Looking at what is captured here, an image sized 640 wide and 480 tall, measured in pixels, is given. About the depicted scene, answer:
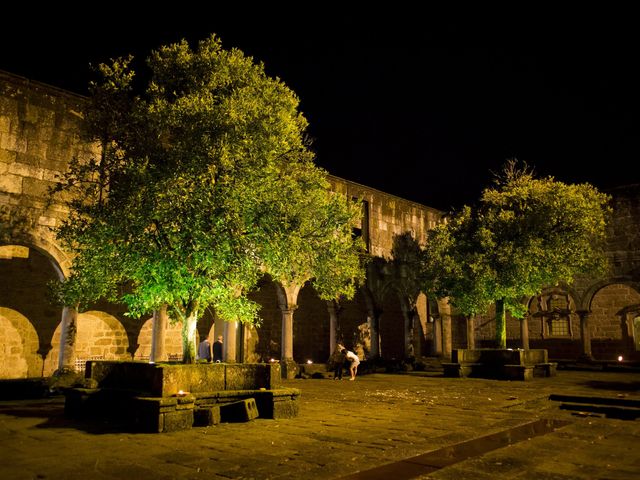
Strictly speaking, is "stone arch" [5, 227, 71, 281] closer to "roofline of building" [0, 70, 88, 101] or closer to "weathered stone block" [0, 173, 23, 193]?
"weathered stone block" [0, 173, 23, 193]

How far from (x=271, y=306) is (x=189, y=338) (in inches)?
513

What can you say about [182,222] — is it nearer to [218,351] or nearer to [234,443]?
[234,443]

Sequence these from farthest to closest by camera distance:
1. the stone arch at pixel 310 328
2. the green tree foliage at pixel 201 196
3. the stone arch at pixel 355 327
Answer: the stone arch at pixel 355 327
the stone arch at pixel 310 328
the green tree foliage at pixel 201 196

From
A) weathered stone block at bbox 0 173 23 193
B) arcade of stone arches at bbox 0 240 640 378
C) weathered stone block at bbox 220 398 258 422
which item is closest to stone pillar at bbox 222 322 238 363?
arcade of stone arches at bbox 0 240 640 378

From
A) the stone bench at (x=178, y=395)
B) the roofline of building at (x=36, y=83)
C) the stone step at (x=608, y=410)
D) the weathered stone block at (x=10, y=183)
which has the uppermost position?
the roofline of building at (x=36, y=83)

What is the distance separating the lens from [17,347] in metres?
16.1

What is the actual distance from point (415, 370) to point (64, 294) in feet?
48.1

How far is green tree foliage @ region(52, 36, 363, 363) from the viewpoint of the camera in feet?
29.2

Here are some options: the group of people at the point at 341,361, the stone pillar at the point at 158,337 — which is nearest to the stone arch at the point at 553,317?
the group of people at the point at 341,361

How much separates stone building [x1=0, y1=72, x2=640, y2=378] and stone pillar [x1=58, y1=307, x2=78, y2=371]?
0.03 metres

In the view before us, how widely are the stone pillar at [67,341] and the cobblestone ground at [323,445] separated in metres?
2.27

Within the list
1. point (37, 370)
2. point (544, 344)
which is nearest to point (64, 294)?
point (37, 370)

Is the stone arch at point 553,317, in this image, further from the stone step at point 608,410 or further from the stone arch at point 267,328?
the stone step at point 608,410

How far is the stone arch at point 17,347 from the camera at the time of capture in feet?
51.9
